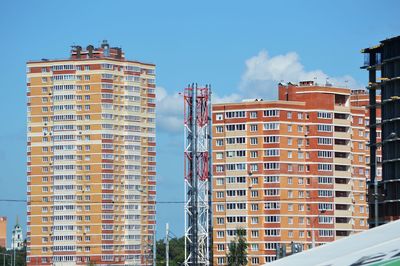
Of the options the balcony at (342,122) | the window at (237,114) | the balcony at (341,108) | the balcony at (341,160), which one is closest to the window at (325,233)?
the balcony at (341,160)

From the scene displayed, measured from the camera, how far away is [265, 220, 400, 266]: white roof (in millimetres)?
42156

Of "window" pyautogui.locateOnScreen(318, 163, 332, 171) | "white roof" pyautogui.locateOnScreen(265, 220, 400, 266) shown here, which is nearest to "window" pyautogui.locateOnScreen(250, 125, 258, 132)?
"window" pyautogui.locateOnScreen(318, 163, 332, 171)

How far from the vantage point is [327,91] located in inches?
6870

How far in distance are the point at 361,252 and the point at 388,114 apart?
308 ft

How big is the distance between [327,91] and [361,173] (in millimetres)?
15552

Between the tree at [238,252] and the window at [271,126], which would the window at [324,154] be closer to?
the window at [271,126]

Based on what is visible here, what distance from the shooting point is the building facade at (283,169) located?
172875 millimetres

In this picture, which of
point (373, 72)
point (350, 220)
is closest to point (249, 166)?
point (350, 220)

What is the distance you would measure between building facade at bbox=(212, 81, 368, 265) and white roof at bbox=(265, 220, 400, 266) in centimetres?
11754

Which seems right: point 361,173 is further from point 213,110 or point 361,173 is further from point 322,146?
point 213,110

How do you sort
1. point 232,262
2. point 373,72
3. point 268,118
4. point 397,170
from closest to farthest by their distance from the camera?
1. point 397,170
2. point 373,72
3. point 232,262
4. point 268,118

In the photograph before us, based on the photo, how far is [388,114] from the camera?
5463 inches

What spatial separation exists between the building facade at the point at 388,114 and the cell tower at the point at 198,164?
66.8 feet

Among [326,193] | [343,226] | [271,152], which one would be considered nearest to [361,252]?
[271,152]
